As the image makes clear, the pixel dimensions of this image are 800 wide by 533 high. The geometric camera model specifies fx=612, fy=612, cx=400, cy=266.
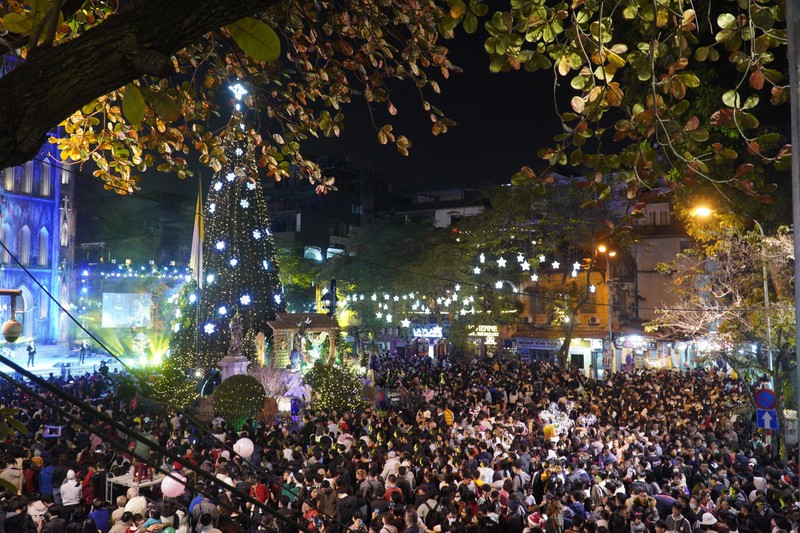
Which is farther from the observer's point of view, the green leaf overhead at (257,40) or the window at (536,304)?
the window at (536,304)

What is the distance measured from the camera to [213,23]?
2.48m

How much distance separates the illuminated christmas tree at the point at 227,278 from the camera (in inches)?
858

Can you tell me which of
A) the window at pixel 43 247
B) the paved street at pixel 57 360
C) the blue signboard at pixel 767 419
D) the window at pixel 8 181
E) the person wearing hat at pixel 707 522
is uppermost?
the window at pixel 8 181

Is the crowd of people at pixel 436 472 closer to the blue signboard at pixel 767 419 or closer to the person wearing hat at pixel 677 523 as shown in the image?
the person wearing hat at pixel 677 523

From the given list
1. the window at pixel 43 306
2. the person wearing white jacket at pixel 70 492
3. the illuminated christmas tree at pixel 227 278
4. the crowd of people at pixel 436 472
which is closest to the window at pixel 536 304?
the crowd of people at pixel 436 472

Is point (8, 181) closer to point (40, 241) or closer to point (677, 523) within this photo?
point (40, 241)

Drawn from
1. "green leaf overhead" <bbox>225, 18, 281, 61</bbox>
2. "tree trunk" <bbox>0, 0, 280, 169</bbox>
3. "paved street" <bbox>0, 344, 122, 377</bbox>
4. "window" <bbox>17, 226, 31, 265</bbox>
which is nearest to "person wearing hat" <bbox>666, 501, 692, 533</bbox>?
"green leaf overhead" <bbox>225, 18, 281, 61</bbox>

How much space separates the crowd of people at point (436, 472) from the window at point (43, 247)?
1178 inches

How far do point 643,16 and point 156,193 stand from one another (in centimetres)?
6272

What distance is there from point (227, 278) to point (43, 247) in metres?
29.3

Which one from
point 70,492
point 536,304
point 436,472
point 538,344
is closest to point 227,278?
point 70,492

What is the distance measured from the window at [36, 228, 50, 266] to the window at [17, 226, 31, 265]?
71 cm

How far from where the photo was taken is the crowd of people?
27.3 feet

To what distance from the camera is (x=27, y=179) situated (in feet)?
142
